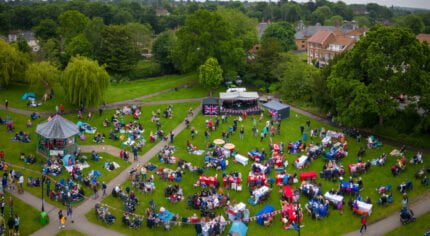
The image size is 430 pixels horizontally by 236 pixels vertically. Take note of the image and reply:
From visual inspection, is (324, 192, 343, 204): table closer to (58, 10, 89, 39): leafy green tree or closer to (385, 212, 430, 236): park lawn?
(385, 212, 430, 236): park lawn

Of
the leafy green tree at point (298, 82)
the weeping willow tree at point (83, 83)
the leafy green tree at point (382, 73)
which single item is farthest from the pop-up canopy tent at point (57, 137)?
the leafy green tree at point (298, 82)

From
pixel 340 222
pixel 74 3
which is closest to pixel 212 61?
pixel 340 222

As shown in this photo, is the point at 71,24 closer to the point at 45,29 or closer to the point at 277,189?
the point at 45,29

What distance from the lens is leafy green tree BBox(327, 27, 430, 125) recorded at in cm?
4103

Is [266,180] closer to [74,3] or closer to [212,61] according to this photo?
[212,61]

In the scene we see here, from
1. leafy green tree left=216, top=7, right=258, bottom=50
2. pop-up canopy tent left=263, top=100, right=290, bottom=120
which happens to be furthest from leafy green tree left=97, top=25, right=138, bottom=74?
pop-up canopy tent left=263, top=100, right=290, bottom=120

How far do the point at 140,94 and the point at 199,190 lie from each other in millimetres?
31049

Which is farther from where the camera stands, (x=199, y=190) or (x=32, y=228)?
(x=199, y=190)

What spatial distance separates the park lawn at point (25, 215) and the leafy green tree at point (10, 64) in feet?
99.8

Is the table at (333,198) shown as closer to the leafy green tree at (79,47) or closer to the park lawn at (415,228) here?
the park lawn at (415,228)

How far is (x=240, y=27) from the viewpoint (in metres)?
76.6

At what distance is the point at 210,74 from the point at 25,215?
34.2 meters

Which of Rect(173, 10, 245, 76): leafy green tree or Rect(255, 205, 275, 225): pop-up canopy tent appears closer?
Rect(255, 205, 275, 225): pop-up canopy tent

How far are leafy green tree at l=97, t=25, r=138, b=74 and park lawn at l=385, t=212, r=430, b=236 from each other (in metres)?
53.8
